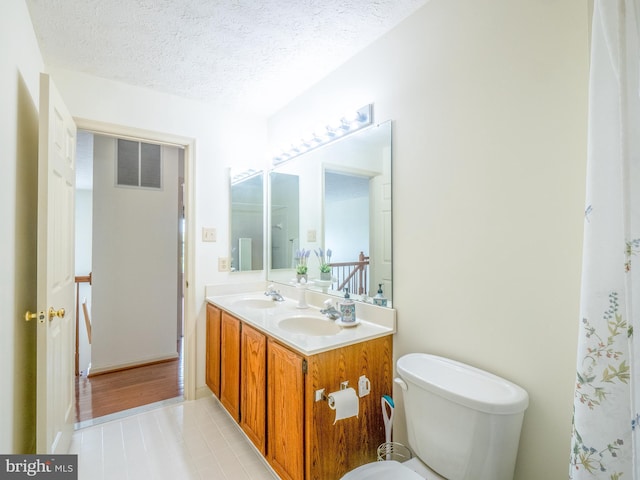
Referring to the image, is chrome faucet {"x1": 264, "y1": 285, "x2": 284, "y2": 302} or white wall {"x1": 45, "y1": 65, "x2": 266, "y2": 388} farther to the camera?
chrome faucet {"x1": 264, "y1": 285, "x2": 284, "y2": 302}

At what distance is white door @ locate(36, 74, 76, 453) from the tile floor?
19 centimetres

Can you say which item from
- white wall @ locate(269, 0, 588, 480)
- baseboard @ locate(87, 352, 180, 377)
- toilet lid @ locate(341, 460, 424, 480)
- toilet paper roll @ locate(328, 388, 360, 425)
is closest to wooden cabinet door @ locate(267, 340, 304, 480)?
toilet paper roll @ locate(328, 388, 360, 425)

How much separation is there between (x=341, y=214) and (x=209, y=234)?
1228 mm

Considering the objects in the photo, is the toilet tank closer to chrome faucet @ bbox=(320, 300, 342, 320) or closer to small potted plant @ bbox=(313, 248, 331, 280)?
chrome faucet @ bbox=(320, 300, 342, 320)

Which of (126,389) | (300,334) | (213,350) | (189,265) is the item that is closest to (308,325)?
(300,334)

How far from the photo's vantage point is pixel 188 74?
7.14ft

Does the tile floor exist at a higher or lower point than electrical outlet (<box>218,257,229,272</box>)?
lower

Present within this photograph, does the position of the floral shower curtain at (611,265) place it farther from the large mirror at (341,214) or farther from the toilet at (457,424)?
the large mirror at (341,214)

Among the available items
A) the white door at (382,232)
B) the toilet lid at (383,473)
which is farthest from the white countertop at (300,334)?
the toilet lid at (383,473)

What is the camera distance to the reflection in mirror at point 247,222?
277 centimetres

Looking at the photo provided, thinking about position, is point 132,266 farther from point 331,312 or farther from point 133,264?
point 331,312

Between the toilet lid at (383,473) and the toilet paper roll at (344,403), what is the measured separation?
0.20 m

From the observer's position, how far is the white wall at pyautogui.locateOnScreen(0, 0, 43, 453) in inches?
47.3

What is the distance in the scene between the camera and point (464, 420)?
3.54 ft
